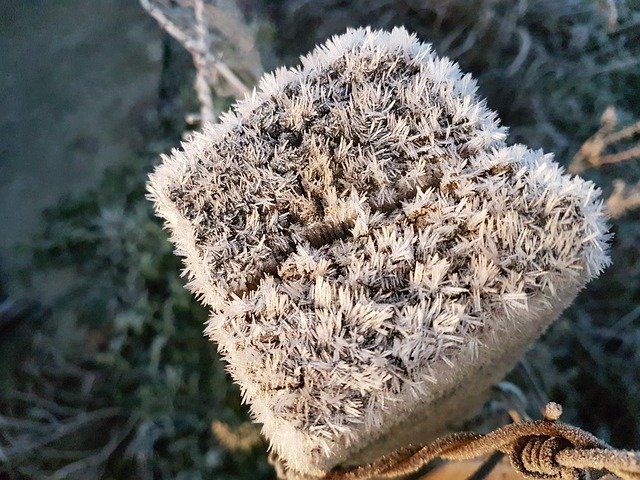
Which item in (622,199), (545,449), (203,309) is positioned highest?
(203,309)

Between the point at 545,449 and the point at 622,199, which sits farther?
the point at 622,199

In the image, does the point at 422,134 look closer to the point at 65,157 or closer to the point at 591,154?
the point at 591,154


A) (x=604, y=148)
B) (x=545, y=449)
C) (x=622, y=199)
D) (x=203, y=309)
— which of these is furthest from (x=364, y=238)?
(x=604, y=148)

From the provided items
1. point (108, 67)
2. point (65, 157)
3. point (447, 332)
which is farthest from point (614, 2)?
point (65, 157)

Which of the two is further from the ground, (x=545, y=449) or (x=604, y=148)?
(x=604, y=148)

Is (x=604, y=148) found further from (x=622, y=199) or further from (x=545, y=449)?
(x=545, y=449)

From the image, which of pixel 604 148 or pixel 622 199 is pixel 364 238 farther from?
pixel 604 148

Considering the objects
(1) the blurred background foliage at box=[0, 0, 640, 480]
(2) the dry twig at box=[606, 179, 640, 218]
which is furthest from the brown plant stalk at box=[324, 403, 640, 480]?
(2) the dry twig at box=[606, 179, 640, 218]

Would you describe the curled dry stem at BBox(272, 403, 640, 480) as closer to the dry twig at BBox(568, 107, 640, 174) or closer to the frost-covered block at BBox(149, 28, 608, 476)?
the frost-covered block at BBox(149, 28, 608, 476)
